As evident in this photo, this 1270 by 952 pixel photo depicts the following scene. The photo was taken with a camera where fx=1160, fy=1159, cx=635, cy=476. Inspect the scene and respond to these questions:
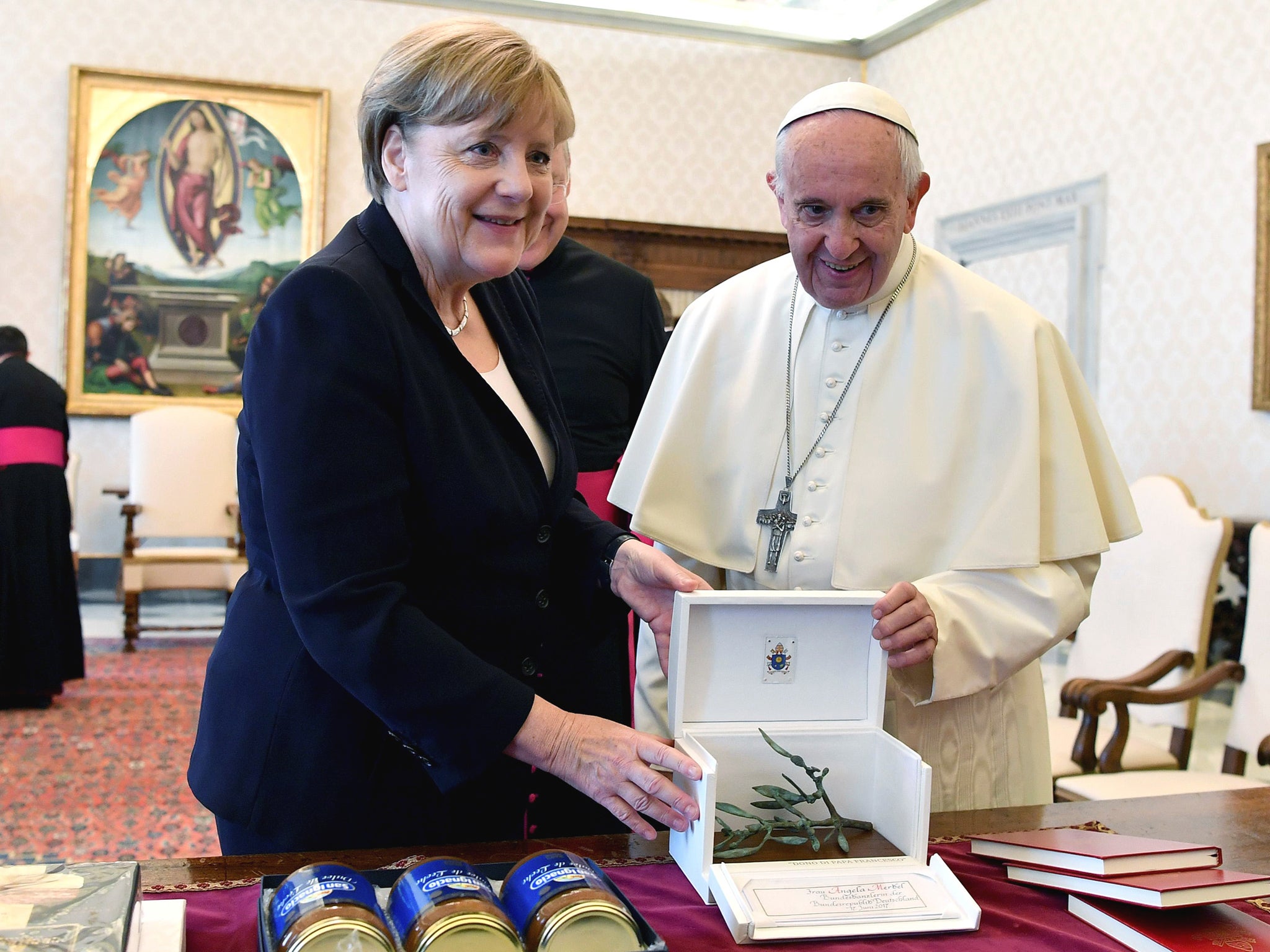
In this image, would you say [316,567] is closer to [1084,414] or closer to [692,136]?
[1084,414]

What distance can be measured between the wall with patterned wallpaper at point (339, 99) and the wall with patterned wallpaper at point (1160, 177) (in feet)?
6.77

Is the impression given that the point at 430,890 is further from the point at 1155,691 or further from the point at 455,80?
the point at 1155,691

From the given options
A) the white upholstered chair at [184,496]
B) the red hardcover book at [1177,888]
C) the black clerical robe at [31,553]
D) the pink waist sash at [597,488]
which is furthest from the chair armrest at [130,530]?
the red hardcover book at [1177,888]

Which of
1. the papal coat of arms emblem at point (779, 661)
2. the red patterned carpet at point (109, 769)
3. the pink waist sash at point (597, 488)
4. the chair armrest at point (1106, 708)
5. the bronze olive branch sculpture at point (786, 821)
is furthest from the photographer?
the red patterned carpet at point (109, 769)

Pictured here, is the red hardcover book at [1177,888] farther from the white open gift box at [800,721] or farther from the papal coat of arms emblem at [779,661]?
the papal coat of arms emblem at [779,661]

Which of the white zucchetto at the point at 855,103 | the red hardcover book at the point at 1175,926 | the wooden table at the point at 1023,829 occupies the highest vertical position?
the white zucchetto at the point at 855,103

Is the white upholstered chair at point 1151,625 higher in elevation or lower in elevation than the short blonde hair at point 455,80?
lower

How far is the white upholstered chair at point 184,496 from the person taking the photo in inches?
287

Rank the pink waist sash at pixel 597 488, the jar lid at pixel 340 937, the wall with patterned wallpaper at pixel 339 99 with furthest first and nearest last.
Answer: the wall with patterned wallpaper at pixel 339 99
the pink waist sash at pixel 597 488
the jar lid at pixel 340 937

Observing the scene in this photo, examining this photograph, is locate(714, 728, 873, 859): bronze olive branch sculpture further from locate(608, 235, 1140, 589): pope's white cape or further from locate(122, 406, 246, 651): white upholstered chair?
locate(122, 406, 246, 651): white upholstered chair

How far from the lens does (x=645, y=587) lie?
1.66m

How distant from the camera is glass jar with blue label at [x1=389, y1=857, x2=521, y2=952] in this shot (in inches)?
39.2

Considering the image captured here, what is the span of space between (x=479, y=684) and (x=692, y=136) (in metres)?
7.71

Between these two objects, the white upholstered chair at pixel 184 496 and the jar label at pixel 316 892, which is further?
the white upholstered chair at pixel 184 496
